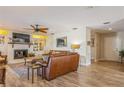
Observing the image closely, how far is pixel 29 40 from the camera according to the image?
8.42 meters

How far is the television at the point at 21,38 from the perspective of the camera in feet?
24.9

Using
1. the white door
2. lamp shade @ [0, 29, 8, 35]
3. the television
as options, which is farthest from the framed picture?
lamp shade @ [0, 29, 8, 35]

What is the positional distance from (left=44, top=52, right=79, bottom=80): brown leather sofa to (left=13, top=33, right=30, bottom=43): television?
4.62m

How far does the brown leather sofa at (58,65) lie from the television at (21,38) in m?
4.62

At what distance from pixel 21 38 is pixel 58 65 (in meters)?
4.97

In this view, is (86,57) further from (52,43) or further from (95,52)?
(52,43)

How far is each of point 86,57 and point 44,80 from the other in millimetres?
3538

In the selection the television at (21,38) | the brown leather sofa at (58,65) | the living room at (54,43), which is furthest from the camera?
the television at (21,38)

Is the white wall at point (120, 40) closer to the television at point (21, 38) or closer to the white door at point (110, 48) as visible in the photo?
the white door at point (110, 48)

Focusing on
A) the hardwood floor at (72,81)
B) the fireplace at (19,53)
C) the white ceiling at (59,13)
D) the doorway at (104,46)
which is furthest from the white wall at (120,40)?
the fireplace at (19,53)

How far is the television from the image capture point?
24.9 ft

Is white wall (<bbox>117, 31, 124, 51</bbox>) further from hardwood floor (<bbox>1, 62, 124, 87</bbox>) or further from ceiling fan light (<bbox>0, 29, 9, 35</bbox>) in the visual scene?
ceiling fan light (<bbox>0, 29, 9, 35</bbox>)

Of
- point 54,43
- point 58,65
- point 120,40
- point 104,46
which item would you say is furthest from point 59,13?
point 104,46

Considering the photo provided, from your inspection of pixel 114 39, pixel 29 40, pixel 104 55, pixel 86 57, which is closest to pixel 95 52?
pixel 104 55
